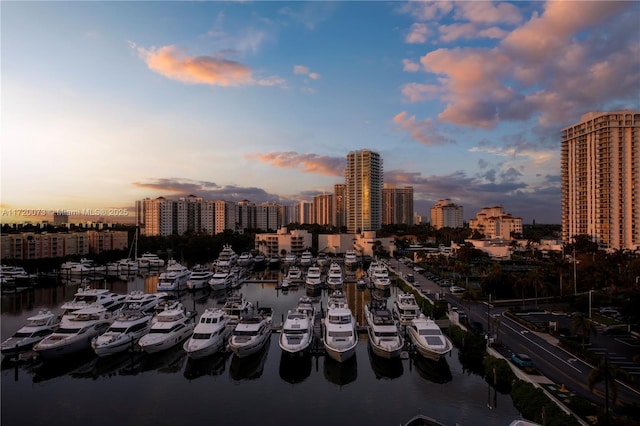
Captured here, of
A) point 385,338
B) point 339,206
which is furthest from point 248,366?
point 339,206

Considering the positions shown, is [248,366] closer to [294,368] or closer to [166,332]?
[294,368]

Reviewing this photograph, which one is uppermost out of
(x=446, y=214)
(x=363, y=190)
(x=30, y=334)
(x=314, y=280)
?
(x=363, y=190)

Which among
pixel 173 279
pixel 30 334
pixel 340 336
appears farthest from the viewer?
pixel 173 279

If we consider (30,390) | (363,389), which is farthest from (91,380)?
(363,389)

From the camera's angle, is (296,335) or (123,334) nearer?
(296,335)

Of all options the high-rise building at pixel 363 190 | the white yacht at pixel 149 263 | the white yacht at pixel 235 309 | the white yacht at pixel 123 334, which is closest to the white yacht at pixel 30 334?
the white yacht at pixel 123 334
